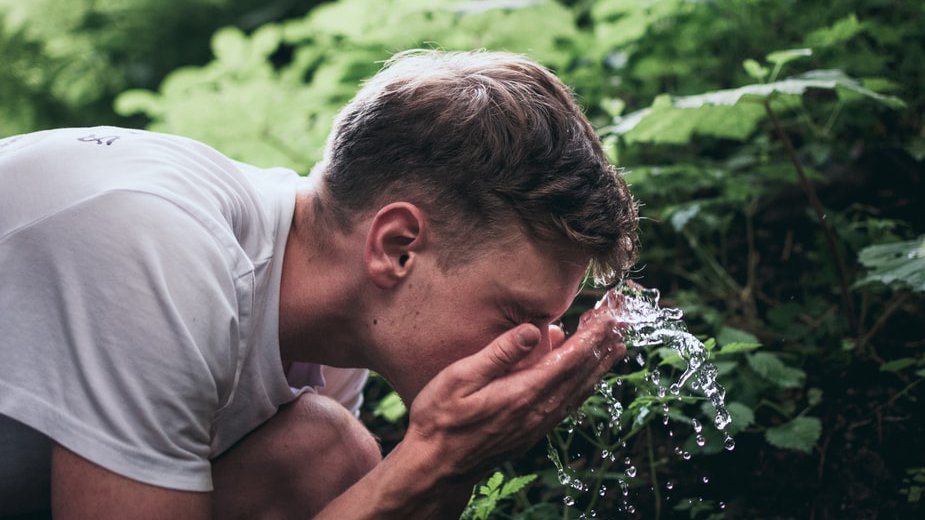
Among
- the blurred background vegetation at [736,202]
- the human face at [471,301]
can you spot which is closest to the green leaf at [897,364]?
the blurred background vegetation at [736,202]

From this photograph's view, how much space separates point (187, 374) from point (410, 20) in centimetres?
242

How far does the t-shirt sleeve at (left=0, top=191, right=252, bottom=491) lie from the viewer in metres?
1.46

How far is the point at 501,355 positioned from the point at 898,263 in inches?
46.1

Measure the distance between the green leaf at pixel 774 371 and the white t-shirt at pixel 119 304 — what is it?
1361 mm

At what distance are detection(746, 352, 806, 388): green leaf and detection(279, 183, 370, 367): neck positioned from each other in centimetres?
106

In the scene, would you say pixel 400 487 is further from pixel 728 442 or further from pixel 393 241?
pixel 728 442

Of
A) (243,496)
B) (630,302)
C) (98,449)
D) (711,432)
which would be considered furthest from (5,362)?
(711,432)

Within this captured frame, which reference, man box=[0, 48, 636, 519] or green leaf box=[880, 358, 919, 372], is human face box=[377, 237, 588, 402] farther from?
green leaf box=[880, 358, 919, 372]

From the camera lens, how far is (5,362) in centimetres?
150

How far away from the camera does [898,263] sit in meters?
2.24

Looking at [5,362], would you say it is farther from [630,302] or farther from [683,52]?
[683,52]

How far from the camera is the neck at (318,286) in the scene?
1.86 meters

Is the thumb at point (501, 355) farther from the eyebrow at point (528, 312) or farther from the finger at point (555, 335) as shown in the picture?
the finger at point (555, 335)

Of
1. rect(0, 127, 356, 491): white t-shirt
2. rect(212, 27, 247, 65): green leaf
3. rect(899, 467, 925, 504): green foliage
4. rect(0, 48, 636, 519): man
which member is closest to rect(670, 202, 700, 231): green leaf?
rect(0, 48, 636, 519): man
